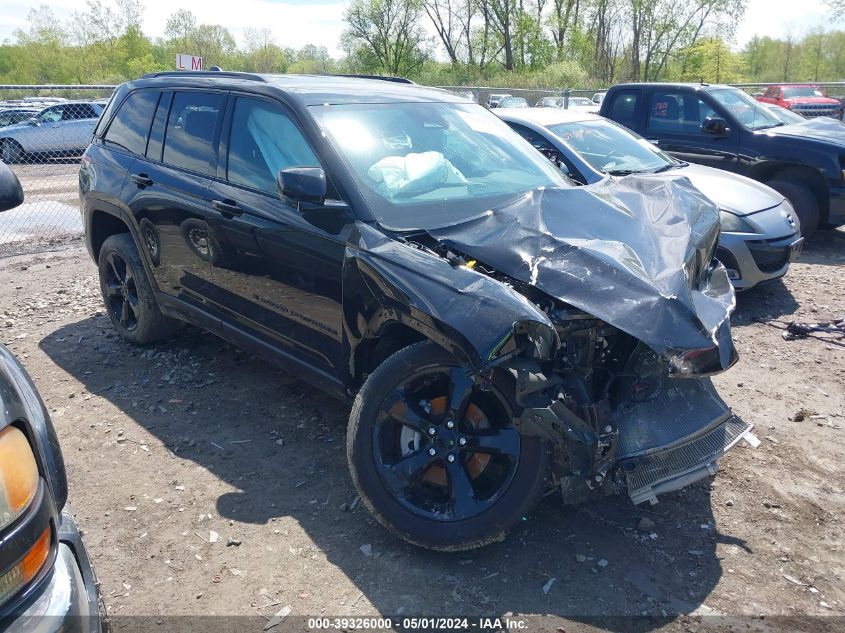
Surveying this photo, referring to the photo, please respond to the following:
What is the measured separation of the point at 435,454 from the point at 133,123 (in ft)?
11.6

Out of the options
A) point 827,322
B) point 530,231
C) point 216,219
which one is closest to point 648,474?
point 530,231

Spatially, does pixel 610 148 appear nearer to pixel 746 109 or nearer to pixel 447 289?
pixel 746 109

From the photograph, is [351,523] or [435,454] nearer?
[435,454]

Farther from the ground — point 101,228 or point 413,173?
point 413,173

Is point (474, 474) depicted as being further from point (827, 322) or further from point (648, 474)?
point (827, 322)

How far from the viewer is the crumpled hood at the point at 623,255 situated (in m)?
2.78

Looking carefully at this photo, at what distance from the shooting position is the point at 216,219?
4.17 metres

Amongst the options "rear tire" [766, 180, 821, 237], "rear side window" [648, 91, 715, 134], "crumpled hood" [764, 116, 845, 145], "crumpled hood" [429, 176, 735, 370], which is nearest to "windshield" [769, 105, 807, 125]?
"crumpled hood" [764, 116, 845, 145]

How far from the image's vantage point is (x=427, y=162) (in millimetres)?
3855

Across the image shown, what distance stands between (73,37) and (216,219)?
6484 cm

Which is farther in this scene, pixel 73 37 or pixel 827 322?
pixel 73 37

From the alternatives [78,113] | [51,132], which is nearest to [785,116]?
[78,113]

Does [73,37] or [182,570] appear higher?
[73,37]

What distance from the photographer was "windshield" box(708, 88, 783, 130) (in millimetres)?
8773
